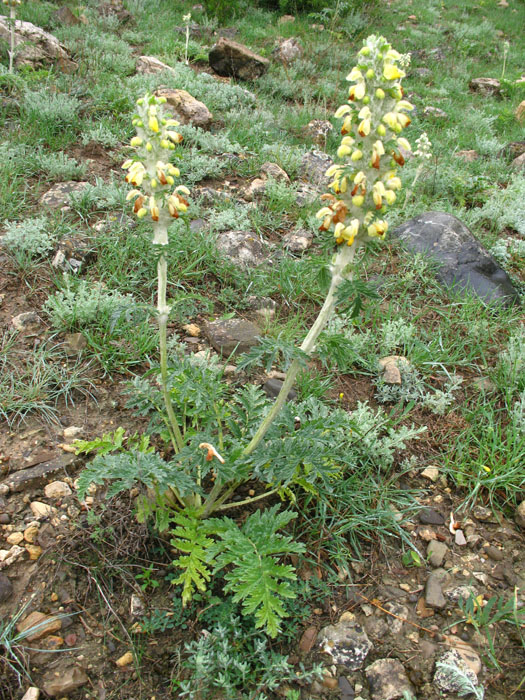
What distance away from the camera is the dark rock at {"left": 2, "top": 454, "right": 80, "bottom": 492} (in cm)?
271

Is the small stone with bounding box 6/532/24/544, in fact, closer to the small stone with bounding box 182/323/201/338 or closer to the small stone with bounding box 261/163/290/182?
the small stone with bounding box 182/323/201/338

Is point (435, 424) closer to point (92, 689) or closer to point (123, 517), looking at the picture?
point (123, 517)

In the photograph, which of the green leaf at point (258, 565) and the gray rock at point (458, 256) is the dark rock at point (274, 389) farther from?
the gray rock at point (458, 256)

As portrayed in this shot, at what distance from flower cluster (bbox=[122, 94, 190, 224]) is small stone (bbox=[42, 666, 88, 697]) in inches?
77.4

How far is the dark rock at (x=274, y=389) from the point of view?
343cm

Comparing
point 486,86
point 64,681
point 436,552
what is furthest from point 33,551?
point 486,86

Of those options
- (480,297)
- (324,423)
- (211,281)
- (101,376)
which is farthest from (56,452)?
(480,297)

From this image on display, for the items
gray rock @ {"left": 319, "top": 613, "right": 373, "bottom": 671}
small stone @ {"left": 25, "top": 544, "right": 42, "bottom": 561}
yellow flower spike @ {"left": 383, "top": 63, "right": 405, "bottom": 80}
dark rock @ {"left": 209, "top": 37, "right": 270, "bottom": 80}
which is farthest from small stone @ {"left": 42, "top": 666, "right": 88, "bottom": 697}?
dark rock @ {"left": 209, "top": 37, "right": 270, "bottom": 80}

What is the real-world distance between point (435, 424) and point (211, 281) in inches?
88.2

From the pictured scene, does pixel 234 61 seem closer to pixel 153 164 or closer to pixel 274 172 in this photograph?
pixel 274 172

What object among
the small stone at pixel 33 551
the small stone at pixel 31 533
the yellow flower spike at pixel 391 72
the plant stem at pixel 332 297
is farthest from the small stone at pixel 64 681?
the yellow flower spike at pixel 391 72

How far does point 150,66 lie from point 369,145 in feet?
25.0

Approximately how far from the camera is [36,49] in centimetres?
709

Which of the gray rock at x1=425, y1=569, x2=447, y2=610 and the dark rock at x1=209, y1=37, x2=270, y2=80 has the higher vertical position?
the dark rock at x1=209, y1=37, x2=270, y2=80
